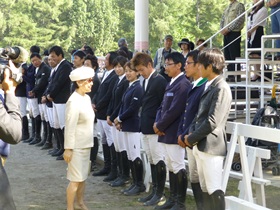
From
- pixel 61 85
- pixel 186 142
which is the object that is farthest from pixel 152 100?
pixel 61 85

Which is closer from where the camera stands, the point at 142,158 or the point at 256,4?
the point at 142,158

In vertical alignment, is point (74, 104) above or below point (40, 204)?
above

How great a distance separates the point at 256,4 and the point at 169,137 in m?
5.42

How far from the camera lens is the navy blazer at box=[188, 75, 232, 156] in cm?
520

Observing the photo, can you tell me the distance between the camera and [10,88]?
10.7ft

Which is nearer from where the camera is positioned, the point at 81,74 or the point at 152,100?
the point at 81,74

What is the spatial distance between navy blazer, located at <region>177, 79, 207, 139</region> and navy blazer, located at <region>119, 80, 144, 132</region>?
5.24 feet

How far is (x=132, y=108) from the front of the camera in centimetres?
745

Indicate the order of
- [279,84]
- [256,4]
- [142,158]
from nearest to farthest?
[142,158] → [279,84] → [256,4]

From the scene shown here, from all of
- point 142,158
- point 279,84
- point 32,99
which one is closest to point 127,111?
point 142,158

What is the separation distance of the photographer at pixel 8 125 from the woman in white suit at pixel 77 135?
304cm

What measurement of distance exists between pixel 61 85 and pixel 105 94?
1.89m

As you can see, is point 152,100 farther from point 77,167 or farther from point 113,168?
point 113,168

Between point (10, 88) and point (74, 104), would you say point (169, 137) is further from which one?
point (10, 88)
